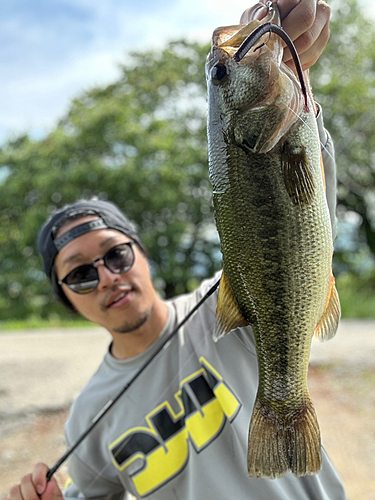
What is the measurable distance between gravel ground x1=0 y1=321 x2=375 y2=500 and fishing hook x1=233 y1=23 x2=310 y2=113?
3694 millimetres

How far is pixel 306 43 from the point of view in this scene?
1.37 meters

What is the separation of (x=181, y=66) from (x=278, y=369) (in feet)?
61.5

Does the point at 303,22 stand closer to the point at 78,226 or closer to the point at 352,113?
the point at 78,226

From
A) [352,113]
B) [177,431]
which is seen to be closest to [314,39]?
[177,431]

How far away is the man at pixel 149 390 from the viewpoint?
179cm

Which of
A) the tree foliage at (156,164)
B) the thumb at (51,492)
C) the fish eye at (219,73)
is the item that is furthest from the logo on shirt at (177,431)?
the tree foliage at (156,164)

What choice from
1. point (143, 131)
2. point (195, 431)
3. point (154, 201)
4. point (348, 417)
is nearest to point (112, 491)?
point (195, 431)

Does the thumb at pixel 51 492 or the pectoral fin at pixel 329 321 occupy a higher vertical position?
the pectoral fin at pixel 329 321

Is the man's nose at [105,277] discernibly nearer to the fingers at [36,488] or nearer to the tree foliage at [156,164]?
the fingers at [36,488]

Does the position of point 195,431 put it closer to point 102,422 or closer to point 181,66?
point 102,422

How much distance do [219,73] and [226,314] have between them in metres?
0.69

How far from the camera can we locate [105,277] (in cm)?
227

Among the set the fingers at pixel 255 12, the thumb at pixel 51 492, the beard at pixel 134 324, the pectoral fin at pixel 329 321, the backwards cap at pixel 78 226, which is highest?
the fingers at pixel 255 12

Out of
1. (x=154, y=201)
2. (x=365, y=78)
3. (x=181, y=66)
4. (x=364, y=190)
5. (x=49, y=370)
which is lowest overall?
(x=364, y=190)
